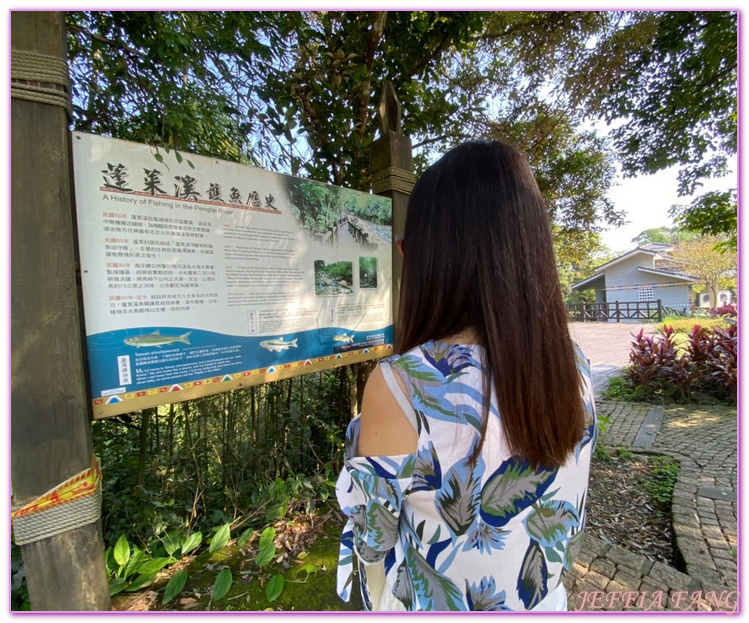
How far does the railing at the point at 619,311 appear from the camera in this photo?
20.5 metres

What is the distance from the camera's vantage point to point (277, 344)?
5.07ft

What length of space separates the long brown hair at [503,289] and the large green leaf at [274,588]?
131cm

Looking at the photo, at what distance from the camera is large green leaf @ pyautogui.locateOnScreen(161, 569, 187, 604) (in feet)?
4.60

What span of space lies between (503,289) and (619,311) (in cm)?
2510

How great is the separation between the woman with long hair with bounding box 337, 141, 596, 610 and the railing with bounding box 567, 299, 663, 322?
21069 mm

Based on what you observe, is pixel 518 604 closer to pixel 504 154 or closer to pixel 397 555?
pixel 397 555

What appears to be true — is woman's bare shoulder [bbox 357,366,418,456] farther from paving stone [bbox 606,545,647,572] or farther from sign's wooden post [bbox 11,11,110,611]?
paving stone [bbox 606,545,647,572]

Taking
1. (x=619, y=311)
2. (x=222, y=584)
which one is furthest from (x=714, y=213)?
(x=619, y=311)

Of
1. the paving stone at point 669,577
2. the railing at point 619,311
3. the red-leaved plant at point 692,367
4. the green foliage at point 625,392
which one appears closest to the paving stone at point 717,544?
the paving stone at point 669,577

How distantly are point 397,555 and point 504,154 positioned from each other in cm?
93

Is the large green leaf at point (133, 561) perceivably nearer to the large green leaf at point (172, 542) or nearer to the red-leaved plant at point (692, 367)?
the large green leaf at point (172, 542)

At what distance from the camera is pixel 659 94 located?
390cm

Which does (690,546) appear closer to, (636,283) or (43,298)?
(43,298)

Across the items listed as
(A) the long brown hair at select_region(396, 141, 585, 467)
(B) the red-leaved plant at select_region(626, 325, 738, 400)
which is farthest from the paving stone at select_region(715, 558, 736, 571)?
(B) the red-leaved plant at select_region(626, 325, 738, 400)
